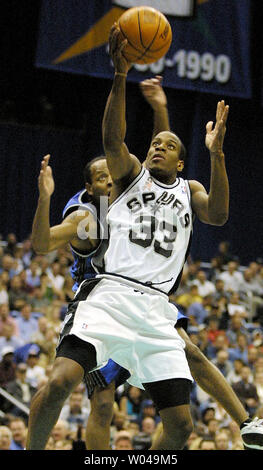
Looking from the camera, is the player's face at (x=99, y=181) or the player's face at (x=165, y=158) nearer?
the player's face at (x=165, y=158)

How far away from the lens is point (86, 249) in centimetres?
607

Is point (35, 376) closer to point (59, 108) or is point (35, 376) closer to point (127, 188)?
point (127, 188)

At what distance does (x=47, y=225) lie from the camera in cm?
552

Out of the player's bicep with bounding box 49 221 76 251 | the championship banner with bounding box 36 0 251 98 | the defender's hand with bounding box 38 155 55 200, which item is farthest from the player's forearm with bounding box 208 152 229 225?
the championship banner with bounding box 36 0 251 98

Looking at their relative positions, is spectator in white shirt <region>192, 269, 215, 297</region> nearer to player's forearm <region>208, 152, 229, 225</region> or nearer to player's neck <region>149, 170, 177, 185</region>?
player's neck <region>149, 170, 177, 185</region>

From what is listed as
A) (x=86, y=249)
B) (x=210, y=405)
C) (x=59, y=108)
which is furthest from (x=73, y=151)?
(x=86, y=249)

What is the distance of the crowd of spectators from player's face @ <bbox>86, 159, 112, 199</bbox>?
3898 mm

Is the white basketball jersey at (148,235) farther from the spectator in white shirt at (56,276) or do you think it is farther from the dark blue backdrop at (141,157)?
the dark blue backdrop at (141,157)

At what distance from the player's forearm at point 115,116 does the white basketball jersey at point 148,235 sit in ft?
1.46

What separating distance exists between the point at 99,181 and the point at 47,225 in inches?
43.9

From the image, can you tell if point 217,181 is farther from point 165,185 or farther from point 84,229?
point 84,229

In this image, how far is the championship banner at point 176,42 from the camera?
17859mm

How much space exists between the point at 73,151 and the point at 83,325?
15557 mm

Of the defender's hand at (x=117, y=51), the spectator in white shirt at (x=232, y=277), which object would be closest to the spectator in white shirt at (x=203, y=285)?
the spectator in white shirt at (x=232, y=277)
